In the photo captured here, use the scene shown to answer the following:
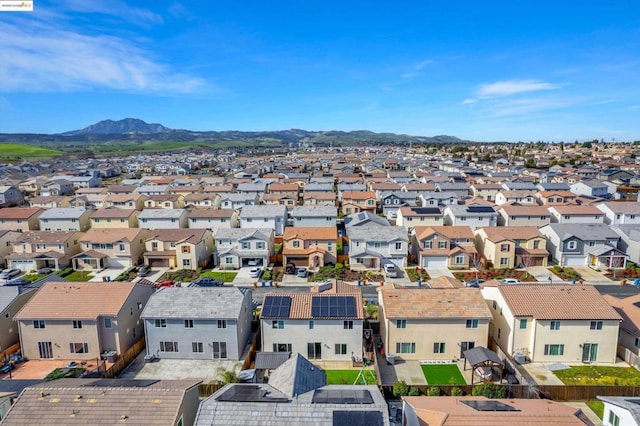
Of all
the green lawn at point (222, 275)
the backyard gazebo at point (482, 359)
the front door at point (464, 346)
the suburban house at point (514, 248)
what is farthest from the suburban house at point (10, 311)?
the suburban house at point (514, 248)

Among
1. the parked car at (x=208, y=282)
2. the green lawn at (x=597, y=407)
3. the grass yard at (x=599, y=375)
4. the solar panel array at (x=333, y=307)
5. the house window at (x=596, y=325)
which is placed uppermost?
the solar panel array at (x=333, y=307)

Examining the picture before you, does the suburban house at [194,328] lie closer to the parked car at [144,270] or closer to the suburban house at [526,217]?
the parked car at [144,270]

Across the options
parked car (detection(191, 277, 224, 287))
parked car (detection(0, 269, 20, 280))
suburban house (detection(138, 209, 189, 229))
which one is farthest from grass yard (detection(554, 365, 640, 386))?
parked car (detection(0, 269, 20, 280))

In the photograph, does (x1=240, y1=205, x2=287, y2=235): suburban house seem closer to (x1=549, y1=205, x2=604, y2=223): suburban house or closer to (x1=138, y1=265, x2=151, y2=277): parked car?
(x1=138, y1=265, x2=151, y2=277): parked car

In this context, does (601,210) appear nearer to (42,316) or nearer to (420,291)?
(420,291)

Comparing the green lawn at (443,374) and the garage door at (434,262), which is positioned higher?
the garage door at (434,262)

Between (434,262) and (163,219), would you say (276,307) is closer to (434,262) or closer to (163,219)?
(434,262)

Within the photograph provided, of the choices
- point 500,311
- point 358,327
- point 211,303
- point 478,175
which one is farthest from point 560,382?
point 478,175
